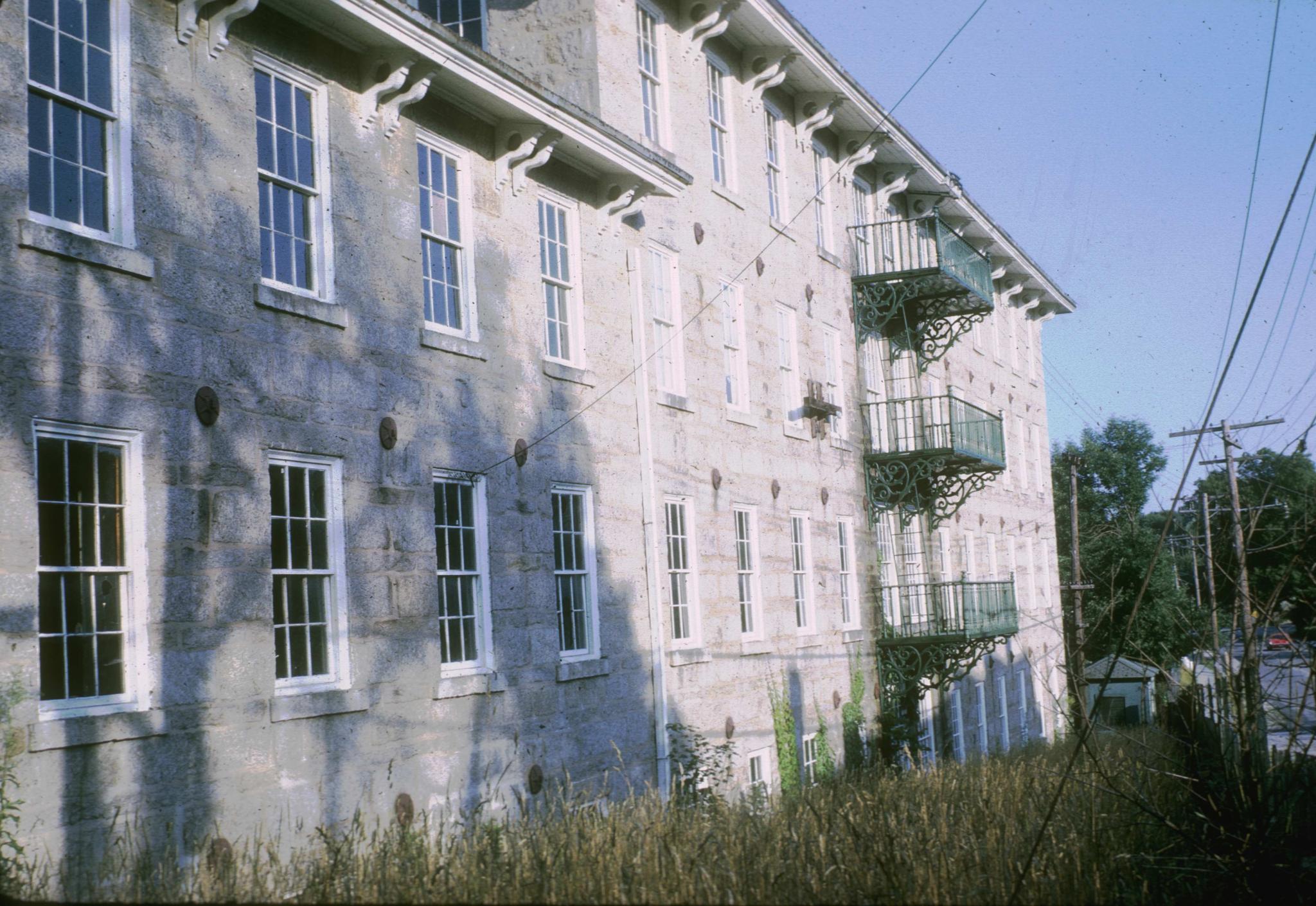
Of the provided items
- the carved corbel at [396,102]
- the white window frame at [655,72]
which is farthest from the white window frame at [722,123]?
the carved corbel at [396,102]

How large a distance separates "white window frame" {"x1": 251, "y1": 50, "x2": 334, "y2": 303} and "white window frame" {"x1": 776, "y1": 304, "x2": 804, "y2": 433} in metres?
10.1

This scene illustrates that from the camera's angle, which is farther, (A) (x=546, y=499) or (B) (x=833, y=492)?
(B) (x=833, y=492)

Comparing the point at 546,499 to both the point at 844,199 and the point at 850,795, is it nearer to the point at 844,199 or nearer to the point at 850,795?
A: the point at 850,795

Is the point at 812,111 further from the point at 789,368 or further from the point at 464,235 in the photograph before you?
the point at 464,235

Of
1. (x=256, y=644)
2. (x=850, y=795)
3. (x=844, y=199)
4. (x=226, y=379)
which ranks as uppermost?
(x=844, y=199)

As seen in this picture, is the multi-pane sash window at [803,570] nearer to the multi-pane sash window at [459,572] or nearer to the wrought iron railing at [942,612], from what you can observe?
the wrought iron railing at [942,612]

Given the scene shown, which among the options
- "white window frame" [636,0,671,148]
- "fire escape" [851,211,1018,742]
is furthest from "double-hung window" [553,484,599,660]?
"fire escape" [851,211,1018,742]

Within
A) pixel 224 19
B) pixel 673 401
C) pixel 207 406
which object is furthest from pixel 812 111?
pixel 207 406

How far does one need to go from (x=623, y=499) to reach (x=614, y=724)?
261 cm

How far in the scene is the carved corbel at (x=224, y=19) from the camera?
34.3 ft

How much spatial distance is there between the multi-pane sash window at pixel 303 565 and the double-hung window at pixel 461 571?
57.0 inches

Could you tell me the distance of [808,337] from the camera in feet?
71.9

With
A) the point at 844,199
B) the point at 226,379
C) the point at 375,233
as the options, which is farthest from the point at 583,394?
the point at 844,199

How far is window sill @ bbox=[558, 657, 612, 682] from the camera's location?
46.2 feet
